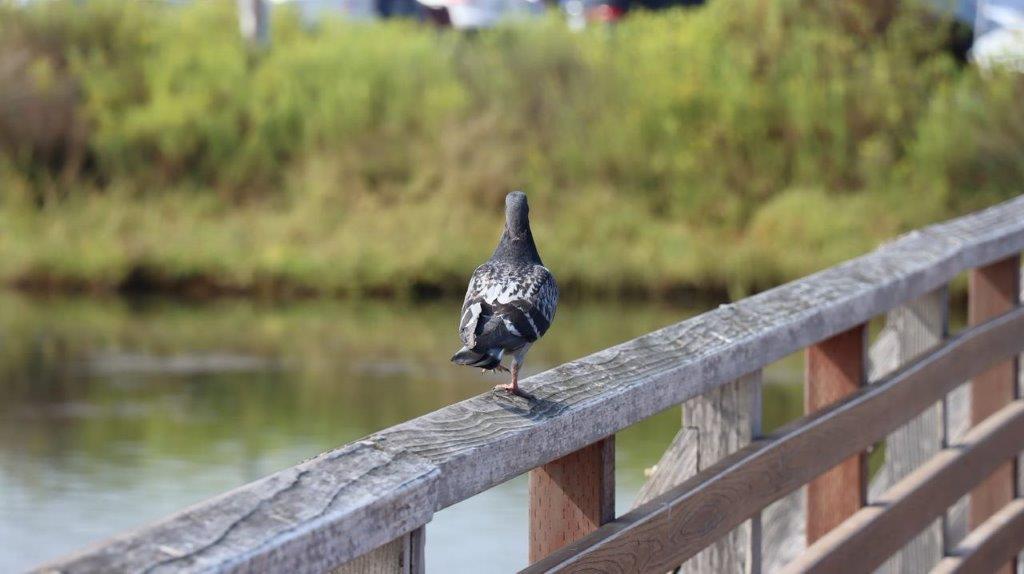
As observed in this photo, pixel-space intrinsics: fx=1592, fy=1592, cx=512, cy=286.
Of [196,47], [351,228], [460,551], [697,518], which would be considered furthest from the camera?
[196,47]

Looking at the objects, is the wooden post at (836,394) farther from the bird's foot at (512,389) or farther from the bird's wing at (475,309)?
the bird's foot at (512,389)

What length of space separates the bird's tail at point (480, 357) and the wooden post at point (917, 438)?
53.1 inches

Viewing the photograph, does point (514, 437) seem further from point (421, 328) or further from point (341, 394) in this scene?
point (421, 328)

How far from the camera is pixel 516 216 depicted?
6.64 feet

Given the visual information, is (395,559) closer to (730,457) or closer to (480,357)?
(480,357)

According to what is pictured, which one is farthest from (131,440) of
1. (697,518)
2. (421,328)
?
(697,518)

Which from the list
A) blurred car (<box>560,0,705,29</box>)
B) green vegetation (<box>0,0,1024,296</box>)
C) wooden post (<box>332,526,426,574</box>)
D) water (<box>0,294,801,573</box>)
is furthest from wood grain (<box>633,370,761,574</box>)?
blurred car (<box>560,0,705,29</box>)

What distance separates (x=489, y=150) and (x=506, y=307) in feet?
41.6

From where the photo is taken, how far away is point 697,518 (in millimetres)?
1875

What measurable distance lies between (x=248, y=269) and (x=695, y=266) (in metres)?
3.54

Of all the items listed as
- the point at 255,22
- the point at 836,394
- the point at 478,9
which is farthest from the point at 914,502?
the point at 478,9

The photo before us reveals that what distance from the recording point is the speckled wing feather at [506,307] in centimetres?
178

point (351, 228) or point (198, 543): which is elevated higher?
point (198, 543)

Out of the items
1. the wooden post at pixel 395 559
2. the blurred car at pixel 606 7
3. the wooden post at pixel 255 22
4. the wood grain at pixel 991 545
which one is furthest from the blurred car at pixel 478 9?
the wooden post at pixel 395 559
